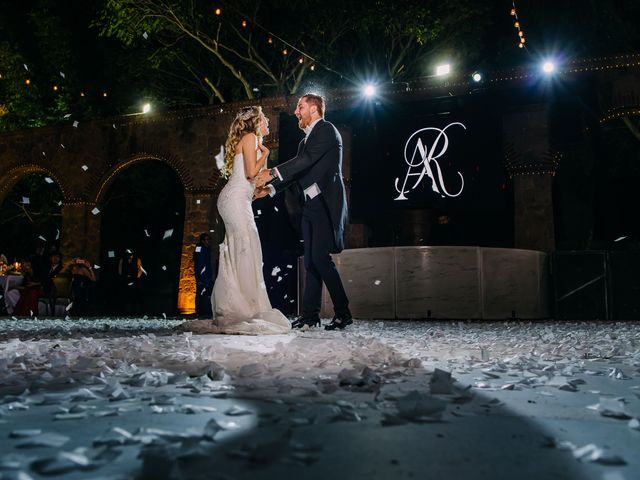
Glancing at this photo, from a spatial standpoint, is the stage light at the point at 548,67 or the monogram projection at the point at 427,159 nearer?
the stage light at the point at 548,67

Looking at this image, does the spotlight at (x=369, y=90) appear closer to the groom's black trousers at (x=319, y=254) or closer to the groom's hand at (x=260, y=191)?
the groom's hand at (x=260, y=191)

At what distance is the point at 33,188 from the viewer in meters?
18.6

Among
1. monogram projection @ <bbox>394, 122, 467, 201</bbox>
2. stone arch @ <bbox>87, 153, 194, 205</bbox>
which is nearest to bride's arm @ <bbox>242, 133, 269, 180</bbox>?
monogram projection @ <bbox>394, 122, 467, 201</bbox>

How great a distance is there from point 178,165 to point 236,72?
13.9 ft

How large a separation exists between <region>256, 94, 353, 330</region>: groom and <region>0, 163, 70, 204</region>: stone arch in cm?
1133

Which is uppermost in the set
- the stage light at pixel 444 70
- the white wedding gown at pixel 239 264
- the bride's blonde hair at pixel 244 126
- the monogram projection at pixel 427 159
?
the stage light at pixel 444 70

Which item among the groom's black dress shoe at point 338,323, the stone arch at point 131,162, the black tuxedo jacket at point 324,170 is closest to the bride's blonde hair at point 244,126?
the black tuxedo jacket at point 324,170

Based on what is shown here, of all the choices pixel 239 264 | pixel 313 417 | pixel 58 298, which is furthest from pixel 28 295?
pixel 313 417

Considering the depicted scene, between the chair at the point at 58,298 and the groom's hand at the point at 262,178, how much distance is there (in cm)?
795

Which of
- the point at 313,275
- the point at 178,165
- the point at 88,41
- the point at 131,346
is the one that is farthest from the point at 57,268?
the point at 88,41

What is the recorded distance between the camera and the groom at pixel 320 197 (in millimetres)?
5203

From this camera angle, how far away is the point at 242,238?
17.7 ft

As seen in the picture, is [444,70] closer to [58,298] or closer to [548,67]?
[548,67]

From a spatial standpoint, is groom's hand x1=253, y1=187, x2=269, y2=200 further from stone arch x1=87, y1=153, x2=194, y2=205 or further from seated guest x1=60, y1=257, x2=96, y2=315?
stone arch x1=87, y1=153, x2=194, y2=205
